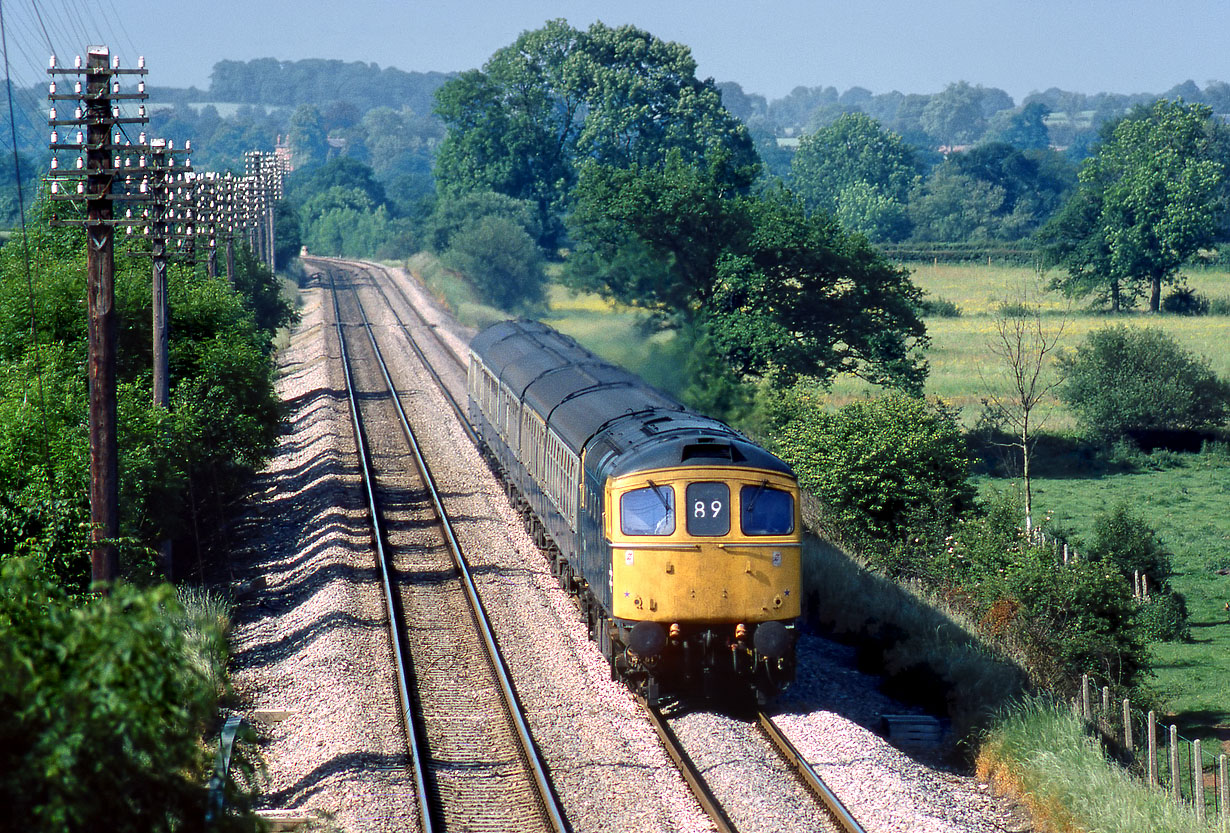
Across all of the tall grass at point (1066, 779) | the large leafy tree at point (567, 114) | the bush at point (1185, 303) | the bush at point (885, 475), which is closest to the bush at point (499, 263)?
the large leafy tree at point (567, 114)

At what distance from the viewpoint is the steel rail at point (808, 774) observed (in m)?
11.5

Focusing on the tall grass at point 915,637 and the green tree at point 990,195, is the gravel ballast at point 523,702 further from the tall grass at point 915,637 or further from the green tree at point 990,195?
the green tree at point 990,195

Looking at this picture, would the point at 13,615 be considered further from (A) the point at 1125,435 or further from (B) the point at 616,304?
(A) the point at 1125,435

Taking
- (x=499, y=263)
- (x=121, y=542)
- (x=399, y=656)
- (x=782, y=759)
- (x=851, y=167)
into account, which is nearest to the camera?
(x=782, y=759)

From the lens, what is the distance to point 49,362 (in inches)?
851

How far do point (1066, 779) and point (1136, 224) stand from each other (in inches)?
2572

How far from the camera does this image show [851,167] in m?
132

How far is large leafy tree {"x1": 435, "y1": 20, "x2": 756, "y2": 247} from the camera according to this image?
291 ft

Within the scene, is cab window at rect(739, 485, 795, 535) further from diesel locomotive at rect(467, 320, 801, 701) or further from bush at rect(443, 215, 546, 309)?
bush at rect(443, 215, 546, 309)

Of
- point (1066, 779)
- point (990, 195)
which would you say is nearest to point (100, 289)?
point (1066, 779)

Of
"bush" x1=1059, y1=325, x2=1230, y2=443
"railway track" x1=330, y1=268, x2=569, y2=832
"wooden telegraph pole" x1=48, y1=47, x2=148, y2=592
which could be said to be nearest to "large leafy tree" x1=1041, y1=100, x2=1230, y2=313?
"bush" x1=1059, y1=325, x2=1230, y2=443

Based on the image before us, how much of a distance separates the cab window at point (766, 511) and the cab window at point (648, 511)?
32.0 inches

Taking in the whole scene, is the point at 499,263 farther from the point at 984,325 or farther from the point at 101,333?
the point at 101,333

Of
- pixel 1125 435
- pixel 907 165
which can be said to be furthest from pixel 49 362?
pixel 907 165
